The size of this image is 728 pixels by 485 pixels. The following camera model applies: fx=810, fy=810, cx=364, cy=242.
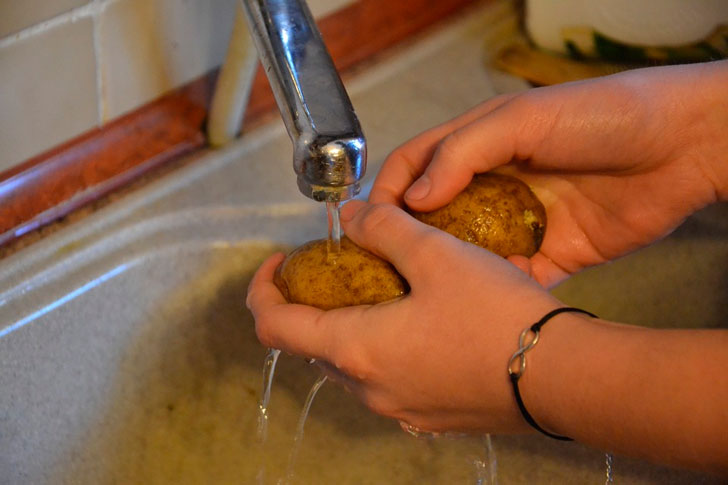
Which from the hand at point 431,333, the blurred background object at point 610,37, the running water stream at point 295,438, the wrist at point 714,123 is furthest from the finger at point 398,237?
the blurred background object at point 610,37

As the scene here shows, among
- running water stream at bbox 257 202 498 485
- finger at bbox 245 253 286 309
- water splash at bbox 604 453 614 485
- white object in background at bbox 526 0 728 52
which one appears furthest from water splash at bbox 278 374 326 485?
white object in background at bbox 526 0 728 52

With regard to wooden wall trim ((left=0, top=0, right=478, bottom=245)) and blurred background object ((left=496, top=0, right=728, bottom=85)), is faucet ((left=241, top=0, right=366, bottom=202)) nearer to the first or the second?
wooden wall trim ((left=0, top=0, right=478, bottom=245))

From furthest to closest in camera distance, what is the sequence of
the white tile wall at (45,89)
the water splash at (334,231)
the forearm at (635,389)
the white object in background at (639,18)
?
the white object in background at (639,18)
the white tile wall at (45,89)
the water splash at (334,231)
the forearm at (635,389)

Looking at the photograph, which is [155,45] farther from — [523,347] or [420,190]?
[523,347]

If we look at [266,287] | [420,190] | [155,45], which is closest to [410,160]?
[420,190]

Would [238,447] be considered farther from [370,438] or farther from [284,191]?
[284,191]

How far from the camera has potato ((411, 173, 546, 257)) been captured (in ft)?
2.08

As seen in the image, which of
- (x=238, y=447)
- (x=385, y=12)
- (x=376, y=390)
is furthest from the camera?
(x=385, y=12)

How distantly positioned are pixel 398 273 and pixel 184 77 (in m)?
0.36

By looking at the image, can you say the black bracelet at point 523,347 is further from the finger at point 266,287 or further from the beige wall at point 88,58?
the beige wall at point 88,58

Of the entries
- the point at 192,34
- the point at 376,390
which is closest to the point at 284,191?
the point at 192,34

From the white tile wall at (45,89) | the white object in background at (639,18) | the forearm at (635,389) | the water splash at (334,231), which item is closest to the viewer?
the forearm at (635,389)

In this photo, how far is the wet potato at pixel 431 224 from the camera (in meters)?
0.59

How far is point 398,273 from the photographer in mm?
593
